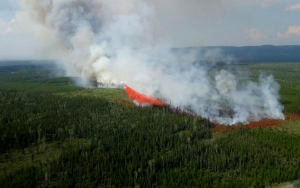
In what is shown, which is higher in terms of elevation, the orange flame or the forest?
the orange flame

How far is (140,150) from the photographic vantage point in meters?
104

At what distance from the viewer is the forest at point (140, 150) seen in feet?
286

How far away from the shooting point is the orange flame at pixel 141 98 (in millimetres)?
161250

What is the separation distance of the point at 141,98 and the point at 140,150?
219 feet

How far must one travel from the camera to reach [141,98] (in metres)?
169

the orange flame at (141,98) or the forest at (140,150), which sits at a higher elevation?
the orange flame at (141,98)

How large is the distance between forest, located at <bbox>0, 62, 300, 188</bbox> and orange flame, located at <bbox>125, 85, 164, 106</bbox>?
630cm

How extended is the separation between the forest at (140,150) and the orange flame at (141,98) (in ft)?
20.7

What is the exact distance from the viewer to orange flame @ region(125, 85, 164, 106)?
161 meters

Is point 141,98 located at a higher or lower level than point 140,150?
higher

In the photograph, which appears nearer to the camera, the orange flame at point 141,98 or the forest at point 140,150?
the forest at point 140,150

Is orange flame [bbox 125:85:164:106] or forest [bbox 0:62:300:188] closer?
forest [bbox 0:62:300:188]

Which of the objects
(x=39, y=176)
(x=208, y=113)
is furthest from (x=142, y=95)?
(x=39, y=176)

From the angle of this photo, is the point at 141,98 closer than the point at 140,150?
No
